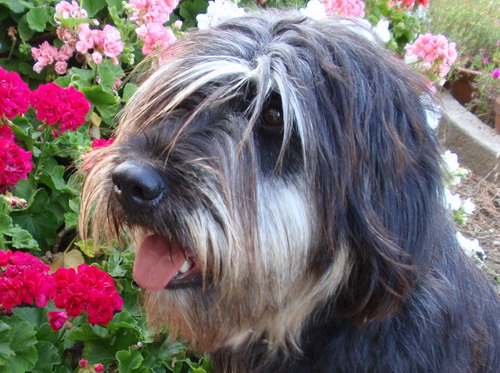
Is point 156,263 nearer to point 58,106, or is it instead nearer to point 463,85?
point 58,106

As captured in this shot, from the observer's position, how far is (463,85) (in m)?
7.08

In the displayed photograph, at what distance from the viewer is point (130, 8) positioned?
3.58 m

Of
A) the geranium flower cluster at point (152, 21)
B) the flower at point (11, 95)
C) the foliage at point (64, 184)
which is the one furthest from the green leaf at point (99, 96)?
the flower at point (11, 95)

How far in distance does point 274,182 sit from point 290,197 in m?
0.06

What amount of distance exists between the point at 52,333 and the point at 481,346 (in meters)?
1.62

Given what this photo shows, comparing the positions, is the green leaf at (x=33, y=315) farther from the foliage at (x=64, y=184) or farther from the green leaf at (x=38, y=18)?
the green leaf at (x=38, y=18)

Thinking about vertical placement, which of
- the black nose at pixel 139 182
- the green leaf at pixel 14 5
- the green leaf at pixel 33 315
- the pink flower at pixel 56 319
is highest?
the black nose at pixel 139 182

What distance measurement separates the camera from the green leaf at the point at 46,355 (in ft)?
8.67

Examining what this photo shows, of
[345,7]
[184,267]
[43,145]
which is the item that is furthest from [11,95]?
[345,7]

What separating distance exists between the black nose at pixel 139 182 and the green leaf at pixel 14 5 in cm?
246

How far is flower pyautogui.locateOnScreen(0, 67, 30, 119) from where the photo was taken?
2801 mm

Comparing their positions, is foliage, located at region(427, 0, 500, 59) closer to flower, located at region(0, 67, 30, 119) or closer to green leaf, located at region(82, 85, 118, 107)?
green leaf, located at region(82, 85, 118, 107)

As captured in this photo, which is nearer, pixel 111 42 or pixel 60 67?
pixel 111 42

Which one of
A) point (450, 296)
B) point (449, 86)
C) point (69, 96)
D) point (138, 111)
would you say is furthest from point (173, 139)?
point (449, 86)
